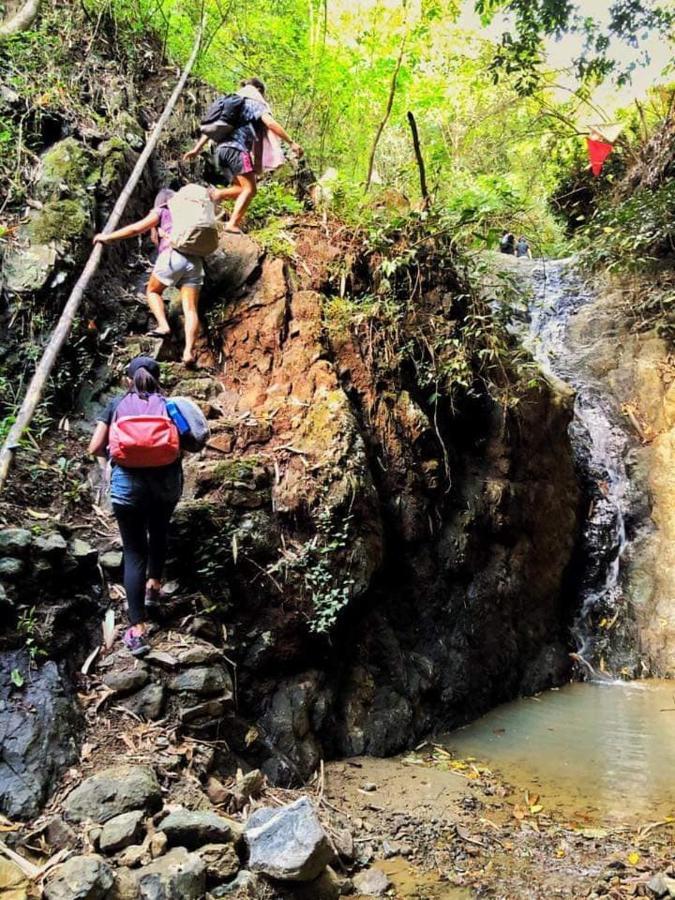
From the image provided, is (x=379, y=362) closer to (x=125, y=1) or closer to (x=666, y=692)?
(x=666, y=692)

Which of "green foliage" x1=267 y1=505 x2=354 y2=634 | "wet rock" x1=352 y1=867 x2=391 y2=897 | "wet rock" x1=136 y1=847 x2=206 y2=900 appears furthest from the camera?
"green foliage" x1=267 y1=505 x2=354 y2=634

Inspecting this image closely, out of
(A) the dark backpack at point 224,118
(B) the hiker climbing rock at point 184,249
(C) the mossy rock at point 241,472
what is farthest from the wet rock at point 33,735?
(A) the dark backpack at point 224,118

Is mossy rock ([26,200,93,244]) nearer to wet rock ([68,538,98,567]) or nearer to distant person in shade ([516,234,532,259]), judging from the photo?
wet rock ([68,538,98,567])

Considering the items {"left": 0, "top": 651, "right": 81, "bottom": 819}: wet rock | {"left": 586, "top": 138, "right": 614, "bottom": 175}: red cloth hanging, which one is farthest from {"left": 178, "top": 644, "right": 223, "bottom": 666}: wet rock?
{"left": 586, "top": 138, "right": 614, "bottom": 175}: red cloth hanging

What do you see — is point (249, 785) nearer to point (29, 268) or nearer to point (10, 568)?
point (10, 568)

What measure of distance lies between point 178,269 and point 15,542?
3.19 meters

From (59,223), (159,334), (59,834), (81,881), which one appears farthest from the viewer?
(59,223)

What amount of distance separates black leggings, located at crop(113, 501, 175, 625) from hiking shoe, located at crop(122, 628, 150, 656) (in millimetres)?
76

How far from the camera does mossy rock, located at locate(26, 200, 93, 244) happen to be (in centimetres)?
629

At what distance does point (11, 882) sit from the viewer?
2537 mm

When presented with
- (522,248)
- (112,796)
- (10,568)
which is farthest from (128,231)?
(522,248)

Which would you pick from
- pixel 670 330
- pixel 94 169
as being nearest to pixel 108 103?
pixel 94 169

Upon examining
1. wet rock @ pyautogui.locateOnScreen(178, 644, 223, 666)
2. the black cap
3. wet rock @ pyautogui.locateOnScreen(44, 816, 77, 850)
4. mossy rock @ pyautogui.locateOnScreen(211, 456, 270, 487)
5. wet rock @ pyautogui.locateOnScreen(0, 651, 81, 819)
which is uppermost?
the black cap

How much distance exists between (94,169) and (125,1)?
396cm
